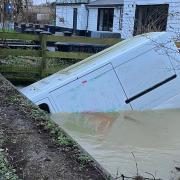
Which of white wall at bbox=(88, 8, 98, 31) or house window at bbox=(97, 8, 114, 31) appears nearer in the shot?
house window at bbox=(97, 8, 114, 31)

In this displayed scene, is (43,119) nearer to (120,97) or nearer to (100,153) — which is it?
(100,153)

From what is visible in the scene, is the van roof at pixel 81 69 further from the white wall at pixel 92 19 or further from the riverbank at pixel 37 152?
the white wall at pixel 92 19

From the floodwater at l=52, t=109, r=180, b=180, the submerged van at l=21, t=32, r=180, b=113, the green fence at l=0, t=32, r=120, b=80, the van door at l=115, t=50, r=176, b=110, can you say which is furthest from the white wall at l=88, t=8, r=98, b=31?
the floodwater at l=52, t=109, r=180, b=180

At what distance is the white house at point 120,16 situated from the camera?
70.9 ft

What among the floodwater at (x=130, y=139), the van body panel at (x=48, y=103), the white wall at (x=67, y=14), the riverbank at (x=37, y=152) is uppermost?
the riverbank at (x=37, y=152)

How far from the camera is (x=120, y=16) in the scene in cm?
3022

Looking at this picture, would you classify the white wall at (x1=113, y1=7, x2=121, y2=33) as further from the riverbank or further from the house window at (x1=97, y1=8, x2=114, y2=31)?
the riverbank

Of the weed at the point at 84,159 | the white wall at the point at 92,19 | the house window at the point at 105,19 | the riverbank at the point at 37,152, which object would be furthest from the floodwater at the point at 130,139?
the white wall at the point at 92,19

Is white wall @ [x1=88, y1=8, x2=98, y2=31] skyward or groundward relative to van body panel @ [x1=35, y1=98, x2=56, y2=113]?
groundward

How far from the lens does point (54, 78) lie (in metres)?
10.8

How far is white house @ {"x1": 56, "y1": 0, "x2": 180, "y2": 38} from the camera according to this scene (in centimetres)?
2161

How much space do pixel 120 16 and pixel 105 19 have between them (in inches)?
231

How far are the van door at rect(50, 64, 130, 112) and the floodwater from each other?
0.16m

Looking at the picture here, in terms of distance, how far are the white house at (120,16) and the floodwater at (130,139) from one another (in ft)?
17.3
